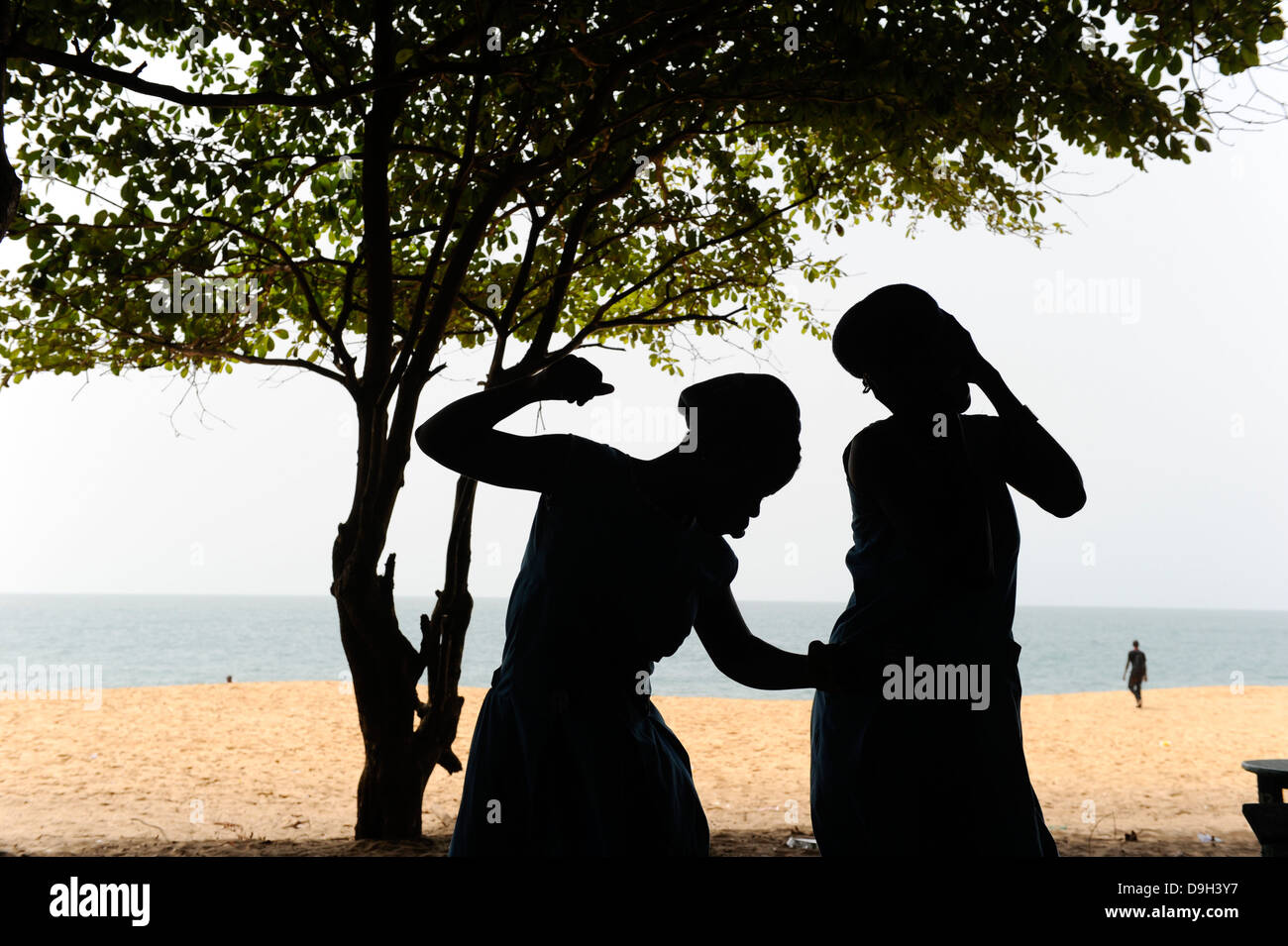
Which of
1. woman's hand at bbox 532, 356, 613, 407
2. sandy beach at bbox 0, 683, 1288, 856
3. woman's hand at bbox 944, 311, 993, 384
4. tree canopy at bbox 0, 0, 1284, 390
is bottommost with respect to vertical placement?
sandy beach at bbox 0, 683, 1288, 856

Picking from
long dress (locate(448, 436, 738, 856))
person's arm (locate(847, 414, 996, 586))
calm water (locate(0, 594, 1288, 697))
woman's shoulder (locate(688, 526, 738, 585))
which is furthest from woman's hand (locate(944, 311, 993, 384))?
calm water (locate(0, 594, 1288, 697))

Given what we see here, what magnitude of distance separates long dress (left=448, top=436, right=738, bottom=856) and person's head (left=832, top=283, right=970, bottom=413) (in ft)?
2.53

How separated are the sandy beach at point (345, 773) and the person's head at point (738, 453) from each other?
0.81 metres

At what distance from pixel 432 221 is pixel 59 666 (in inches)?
2332

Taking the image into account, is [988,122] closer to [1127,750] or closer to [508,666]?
[508,666]

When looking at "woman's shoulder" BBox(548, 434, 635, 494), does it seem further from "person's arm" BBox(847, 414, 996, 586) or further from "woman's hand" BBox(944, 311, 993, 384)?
"woman's hand" BBox(944, 311, 993, 384)

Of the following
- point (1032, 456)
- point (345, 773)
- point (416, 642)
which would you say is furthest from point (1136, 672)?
point (416, 642)

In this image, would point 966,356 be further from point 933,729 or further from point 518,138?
point 518,138

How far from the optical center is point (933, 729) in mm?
2426

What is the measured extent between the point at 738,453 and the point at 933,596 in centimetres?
66

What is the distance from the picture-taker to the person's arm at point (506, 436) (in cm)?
192

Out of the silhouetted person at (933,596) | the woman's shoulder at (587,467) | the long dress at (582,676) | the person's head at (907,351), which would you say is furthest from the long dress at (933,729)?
the woman's shoulder at (587,467)

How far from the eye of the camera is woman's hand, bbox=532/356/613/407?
201cm

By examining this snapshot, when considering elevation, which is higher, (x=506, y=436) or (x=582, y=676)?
(x=506, y=436)
